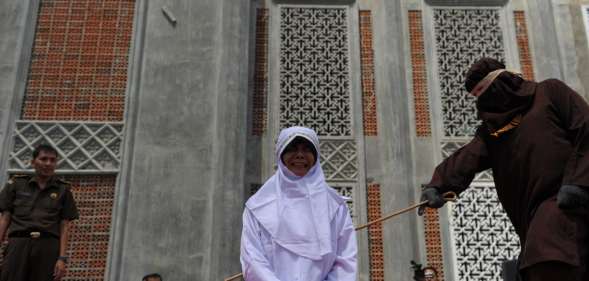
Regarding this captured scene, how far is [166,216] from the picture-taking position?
24.2 ft

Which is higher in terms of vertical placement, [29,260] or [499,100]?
[499,100]

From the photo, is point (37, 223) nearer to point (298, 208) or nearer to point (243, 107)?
point (298, 208)

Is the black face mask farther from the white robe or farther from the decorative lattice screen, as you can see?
the decorative lattice screen

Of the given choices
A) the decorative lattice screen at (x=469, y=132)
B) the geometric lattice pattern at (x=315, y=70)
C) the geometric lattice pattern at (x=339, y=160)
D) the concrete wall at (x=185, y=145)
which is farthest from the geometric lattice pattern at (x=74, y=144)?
the decorative lattice screen at (x=469, y=132)

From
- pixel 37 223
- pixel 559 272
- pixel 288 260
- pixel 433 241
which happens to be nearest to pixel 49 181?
pixel 37 223

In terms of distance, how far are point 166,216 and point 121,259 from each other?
0.74 meters

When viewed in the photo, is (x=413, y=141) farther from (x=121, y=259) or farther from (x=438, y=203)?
(x=438, y=203)

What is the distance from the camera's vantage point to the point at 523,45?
8922 mm

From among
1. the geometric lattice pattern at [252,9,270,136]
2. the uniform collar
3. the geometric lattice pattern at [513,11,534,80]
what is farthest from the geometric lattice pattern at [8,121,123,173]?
the geometric lattice pattern at [513,11,534,80]

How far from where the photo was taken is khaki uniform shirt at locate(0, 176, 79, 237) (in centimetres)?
501

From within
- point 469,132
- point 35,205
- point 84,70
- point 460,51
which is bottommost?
point 35,205

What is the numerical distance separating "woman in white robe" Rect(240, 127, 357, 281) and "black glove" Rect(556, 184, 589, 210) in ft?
3.32

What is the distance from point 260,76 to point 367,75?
1.56 meters

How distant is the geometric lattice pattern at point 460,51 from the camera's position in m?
8.48
